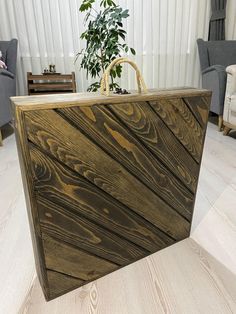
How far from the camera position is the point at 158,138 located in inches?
31.2

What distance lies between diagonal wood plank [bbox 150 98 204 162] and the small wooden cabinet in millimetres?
1996

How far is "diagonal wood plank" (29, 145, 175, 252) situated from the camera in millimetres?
634

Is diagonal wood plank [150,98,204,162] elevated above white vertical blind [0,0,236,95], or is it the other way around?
white vertical blind [0,0,236,95]

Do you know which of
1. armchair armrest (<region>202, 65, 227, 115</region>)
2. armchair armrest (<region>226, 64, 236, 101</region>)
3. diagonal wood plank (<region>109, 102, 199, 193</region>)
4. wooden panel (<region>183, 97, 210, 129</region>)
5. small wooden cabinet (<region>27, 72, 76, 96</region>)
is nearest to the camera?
diagonal wood plank (<region>109, 102, 199, 193</region>)

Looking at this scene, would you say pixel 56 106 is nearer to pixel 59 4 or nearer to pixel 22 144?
pixel 22 144

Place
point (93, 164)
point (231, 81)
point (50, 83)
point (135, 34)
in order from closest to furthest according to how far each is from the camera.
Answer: point (93, 164), point (231, 81), point (50, 83), point (135, 34)

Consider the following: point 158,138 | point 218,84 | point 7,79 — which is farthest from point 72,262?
point 218,84

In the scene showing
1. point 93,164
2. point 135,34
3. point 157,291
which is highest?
point 135,34

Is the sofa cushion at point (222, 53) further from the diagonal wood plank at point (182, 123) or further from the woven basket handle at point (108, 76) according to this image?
the woven basket handle at point (108, 76)

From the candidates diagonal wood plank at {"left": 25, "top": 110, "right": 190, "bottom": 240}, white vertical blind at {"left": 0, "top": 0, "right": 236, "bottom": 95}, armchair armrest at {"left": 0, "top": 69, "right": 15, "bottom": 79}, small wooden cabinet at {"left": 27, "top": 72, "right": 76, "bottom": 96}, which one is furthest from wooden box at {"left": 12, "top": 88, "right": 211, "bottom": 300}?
white vertical blind at {"left": 0, "top": 0, "right": 236, "bottom": 95}

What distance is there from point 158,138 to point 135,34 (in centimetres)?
235

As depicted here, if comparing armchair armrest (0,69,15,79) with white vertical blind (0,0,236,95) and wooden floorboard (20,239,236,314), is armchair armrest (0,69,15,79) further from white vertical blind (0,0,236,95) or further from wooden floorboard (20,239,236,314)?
wooden floorboard (20,239,236,314)

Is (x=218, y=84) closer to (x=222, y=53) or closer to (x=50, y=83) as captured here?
(x=222, y=53)

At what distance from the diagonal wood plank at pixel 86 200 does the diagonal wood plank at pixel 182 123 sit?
29 cm
